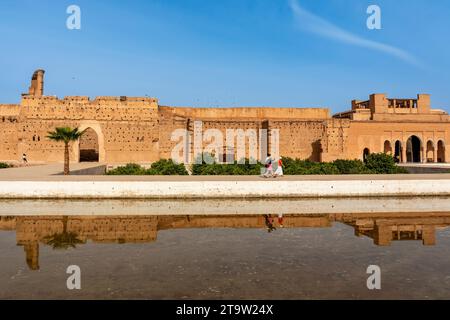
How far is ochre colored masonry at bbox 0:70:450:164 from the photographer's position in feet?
78.0

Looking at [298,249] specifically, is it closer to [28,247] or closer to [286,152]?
[28,247]

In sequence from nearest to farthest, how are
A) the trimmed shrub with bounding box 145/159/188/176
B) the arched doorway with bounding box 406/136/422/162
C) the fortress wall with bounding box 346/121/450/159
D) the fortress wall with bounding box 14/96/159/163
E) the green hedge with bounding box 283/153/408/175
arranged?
the trimmed shrub with bounding box 145/159/188/176 → the green hedge with bounding box 283/153/408/175 → the fortress wall with bounding box 14/96/159/163 → the fortress wall with bounding box 346/121/450/159 → the arched doorway with bounding box 406/136/422/162

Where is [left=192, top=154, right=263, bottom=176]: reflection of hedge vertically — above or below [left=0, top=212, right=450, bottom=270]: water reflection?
above

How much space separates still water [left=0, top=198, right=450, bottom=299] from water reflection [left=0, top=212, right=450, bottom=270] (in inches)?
0.8

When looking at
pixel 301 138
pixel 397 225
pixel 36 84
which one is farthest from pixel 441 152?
pixel 36 84

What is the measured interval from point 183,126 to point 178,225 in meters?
17.8

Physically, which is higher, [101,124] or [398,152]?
[101,124]

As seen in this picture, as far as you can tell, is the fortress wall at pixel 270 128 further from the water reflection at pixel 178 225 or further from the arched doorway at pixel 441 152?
the water reflection at pixel 178 225

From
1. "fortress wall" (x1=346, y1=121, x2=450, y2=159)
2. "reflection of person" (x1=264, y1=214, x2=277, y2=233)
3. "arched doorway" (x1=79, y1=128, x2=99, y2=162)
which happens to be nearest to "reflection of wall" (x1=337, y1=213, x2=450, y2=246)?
"reflection of person" (x1=264, y1=214, x2=277, y2=233)

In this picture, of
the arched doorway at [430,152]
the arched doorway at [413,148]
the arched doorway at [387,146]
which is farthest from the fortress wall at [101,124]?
the arched doorway at [413,148]

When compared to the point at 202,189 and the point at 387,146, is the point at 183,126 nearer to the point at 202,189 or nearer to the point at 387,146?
the point at 202,189

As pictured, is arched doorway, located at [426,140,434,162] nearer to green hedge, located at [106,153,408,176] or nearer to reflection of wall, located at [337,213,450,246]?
green hedge, located at [106,153,408,176]

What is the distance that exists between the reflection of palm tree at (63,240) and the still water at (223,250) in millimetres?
16

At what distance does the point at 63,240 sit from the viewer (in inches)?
252
